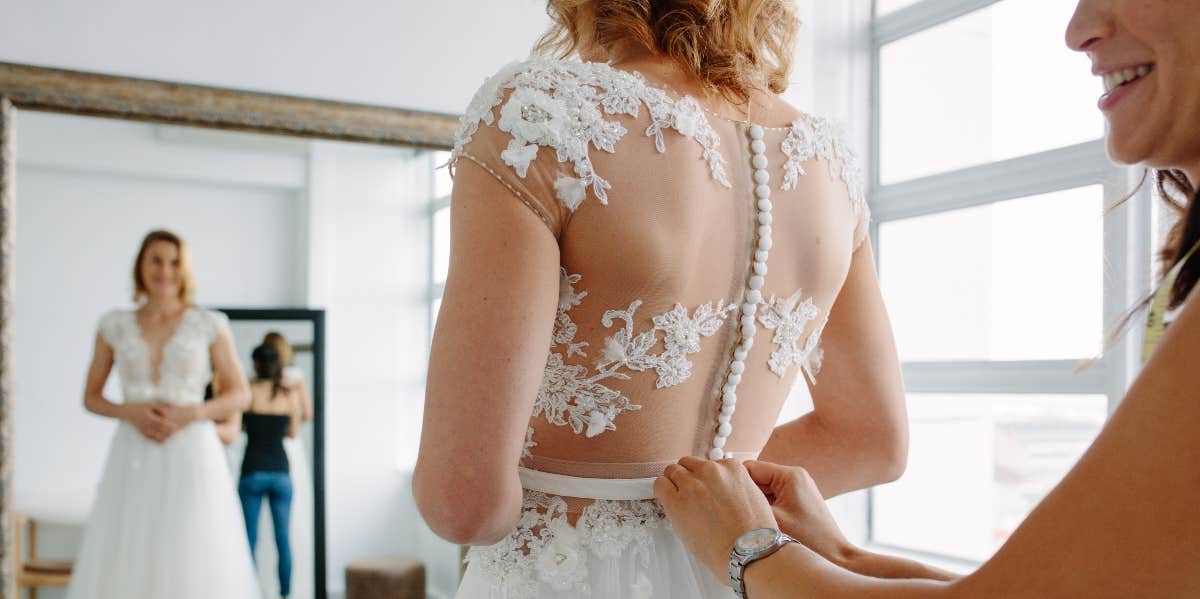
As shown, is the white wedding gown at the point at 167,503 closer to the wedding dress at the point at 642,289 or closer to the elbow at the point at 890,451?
the wedding dress at the point at 642,289

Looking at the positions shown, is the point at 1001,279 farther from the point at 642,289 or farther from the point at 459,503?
the point at 459,503

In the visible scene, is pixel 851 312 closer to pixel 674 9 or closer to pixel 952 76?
pixel 674 9

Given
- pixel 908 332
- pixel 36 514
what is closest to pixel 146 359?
pixel 36 514

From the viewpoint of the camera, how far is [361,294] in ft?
7.99

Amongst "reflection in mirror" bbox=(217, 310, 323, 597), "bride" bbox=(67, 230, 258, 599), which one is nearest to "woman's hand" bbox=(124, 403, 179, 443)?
"bride" bbox=(67, 230, 258, 599)

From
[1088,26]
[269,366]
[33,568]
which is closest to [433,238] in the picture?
[269,366]

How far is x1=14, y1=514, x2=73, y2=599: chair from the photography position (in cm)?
209

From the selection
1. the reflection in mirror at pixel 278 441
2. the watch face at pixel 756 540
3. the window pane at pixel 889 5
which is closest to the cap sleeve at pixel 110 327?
the reflection in mirror at pixel 278 441

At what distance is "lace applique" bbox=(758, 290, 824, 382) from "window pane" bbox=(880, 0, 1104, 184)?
159 cm

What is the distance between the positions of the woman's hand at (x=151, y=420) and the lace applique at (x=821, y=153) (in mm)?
1682

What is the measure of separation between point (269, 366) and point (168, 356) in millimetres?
233

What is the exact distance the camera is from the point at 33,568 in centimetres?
Result: 211

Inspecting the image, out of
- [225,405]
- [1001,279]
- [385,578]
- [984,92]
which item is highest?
[984,92]

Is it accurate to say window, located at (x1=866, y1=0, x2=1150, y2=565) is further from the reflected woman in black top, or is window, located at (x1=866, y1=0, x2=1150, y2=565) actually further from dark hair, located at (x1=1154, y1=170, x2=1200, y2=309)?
the reflected woman in black top
